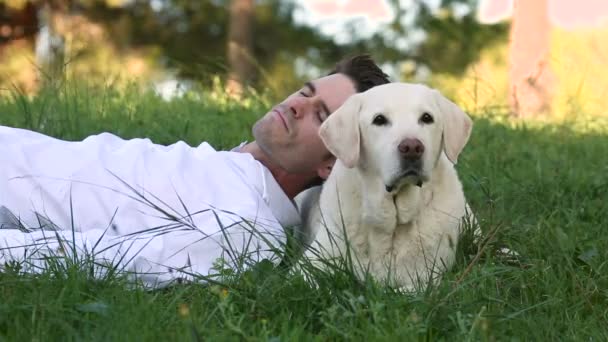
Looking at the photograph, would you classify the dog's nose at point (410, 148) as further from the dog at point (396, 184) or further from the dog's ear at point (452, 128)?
the dog's ear at point (452, 128)

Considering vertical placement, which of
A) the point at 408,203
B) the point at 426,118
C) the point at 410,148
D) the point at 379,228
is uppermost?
the point at 426,118

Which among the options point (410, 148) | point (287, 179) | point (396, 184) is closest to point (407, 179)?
point (396, 184)

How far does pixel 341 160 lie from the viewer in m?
3.46

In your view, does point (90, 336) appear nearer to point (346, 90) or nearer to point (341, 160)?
point (341, 160)

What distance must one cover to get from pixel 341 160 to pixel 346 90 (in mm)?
902

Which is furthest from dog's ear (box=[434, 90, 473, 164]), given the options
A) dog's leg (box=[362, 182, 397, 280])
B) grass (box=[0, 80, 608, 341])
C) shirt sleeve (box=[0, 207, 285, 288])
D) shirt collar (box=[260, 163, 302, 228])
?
shirt collar (box=[260, 163, 302, 228])

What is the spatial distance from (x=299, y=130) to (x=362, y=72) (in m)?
0.49

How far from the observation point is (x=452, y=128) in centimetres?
343

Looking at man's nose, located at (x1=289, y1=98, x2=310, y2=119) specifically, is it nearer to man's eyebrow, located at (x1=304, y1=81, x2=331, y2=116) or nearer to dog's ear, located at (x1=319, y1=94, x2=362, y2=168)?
man's eyebrow, located at (x1=304, y1=81, x2=331, y2=116)

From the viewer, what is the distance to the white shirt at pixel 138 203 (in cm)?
351

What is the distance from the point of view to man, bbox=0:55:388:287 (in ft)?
11.6

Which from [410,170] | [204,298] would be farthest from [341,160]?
[204,298]

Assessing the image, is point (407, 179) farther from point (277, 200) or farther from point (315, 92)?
point (315, 92)

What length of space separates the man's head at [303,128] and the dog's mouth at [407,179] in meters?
0.86
